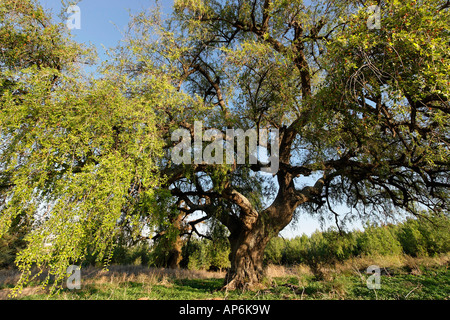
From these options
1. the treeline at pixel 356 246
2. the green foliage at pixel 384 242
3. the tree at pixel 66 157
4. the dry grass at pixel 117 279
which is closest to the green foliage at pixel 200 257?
the treeline at pixel 356 246

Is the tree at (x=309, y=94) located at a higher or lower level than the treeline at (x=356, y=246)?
higher

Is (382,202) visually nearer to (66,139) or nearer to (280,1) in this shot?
(280,1)

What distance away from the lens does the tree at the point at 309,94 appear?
3910 millimetres

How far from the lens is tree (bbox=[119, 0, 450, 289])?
3910mm

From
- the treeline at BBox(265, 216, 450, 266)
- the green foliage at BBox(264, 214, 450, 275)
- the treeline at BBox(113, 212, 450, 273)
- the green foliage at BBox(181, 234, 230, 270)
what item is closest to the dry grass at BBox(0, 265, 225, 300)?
the treeline at BBox(113, 212, 450, 273)

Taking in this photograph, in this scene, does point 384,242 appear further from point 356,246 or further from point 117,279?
point 117,279

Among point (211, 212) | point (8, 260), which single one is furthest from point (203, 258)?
point (8, 260)

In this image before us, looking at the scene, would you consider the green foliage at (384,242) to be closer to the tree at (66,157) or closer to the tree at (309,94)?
the tree at (309,94)

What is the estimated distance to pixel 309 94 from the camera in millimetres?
6664
